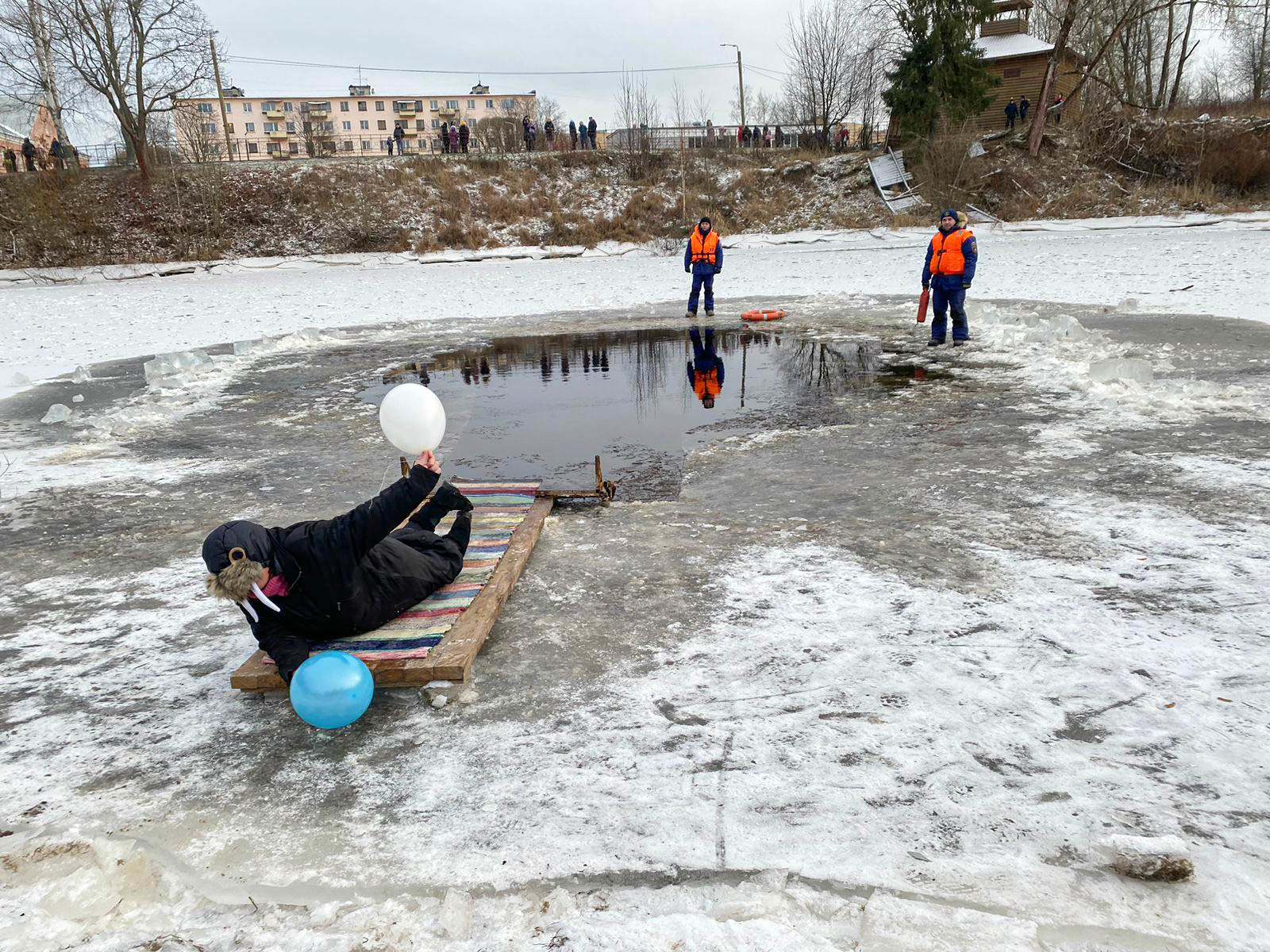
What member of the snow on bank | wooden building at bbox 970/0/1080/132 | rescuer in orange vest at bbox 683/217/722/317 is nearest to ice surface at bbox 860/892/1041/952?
rescuer in orange vest at bbox 683/217/722/317

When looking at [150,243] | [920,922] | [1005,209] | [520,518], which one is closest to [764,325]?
[520,518]

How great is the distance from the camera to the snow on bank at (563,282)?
16.1m

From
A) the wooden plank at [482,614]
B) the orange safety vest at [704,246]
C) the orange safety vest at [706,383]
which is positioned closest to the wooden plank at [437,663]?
the wooden plank at [482,614]

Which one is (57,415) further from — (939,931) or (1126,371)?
(1126,371)

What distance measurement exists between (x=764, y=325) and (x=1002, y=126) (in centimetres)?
3690

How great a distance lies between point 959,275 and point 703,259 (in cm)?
487

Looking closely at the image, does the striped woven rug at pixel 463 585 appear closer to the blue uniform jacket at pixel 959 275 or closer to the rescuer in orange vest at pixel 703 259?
the blue uniform jacket at pixel 959 275

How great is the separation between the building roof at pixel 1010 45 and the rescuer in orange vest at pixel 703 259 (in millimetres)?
34550

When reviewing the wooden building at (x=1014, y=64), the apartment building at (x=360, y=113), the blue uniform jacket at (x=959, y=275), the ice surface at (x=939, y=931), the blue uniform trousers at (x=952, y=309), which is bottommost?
the ice surface at (x=939, y=931)

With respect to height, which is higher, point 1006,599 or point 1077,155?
point 1077,155

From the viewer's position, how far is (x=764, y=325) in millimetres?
14445

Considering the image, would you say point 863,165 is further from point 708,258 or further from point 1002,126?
point 708,258

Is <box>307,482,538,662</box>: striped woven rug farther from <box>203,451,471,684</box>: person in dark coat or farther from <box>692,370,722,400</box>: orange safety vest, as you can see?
<box>692,370,722,400</box>: orange safety vest

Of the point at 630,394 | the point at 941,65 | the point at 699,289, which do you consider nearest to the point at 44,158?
the point at 699,289
